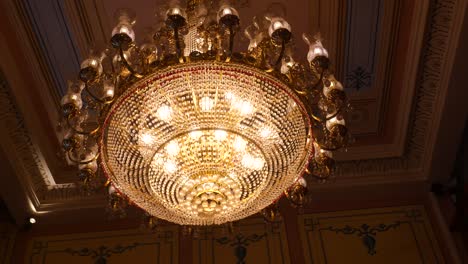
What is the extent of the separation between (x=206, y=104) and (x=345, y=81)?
2173 mm

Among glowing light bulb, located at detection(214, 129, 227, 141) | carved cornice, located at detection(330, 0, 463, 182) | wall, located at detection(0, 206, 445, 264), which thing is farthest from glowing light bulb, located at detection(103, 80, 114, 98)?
carved cornice, located at detection(330, 0, 463, 182)

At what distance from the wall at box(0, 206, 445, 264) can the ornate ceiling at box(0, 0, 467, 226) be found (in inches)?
10.8

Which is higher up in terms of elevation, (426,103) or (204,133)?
(426,103)

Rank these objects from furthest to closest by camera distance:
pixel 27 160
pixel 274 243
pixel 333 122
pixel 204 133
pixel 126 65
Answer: pixel 274 243 < pixel 27 160 < pixel 333 122 < pixel 204 133 < pixel 126 65

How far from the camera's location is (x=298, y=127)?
2883 millimetres

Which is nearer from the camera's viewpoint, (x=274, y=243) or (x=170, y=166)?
(x=170, y=166)

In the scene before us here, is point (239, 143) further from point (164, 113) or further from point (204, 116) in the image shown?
point (164, 113)

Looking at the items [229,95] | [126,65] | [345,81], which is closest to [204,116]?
[229,95]

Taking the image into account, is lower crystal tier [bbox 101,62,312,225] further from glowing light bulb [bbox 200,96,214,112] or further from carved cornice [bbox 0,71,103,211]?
carved cornice [bbox 0,71,103,211]

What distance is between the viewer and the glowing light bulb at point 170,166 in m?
2.77

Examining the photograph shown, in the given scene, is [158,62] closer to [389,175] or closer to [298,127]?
[298,127]

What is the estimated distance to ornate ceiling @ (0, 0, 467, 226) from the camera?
399 centimetres

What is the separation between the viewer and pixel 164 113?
273 cm

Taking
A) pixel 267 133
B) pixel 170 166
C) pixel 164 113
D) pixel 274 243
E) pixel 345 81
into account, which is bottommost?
pixel 274 243
